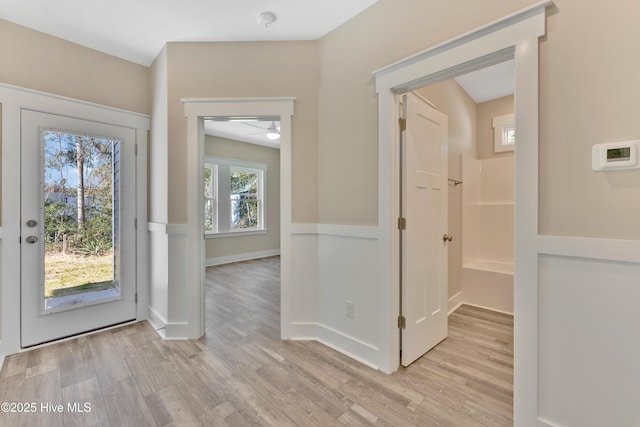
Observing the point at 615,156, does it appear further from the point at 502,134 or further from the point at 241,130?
the point at 241,130

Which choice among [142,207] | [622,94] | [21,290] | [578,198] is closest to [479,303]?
[578,198]

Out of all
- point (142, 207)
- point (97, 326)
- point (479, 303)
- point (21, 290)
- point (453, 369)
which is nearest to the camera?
point (453, 369)

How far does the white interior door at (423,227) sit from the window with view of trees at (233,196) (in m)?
4.23

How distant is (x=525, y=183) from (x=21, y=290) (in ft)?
12.2

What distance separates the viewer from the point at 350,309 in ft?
7.04

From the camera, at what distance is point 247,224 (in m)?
6.25

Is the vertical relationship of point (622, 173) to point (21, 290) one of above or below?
above

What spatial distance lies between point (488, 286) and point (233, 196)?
5002 millimetres

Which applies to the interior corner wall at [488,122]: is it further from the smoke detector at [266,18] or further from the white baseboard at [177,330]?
the white baseboard at [177,330]

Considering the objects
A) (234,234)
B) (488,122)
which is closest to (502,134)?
(488,122)

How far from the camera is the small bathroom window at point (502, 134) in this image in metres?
3.52

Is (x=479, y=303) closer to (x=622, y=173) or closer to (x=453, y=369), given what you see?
(x=453, y=369)

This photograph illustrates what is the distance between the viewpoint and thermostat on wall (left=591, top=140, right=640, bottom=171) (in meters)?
1.09

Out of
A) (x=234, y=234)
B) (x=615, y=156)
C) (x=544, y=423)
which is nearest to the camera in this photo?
(x=615, y=156)
